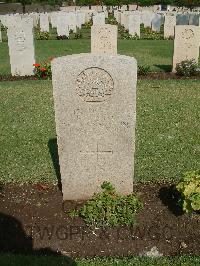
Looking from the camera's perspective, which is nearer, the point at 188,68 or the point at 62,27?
the point at 188,68

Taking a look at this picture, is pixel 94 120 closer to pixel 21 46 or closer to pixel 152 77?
pixel 152 77

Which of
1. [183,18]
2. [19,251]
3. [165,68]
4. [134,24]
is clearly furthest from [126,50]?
[19,251]

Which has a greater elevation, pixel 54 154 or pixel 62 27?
pixel 62 27

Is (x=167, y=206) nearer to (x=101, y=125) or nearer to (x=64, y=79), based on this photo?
(x=101, y=125)

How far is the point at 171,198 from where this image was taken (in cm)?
512

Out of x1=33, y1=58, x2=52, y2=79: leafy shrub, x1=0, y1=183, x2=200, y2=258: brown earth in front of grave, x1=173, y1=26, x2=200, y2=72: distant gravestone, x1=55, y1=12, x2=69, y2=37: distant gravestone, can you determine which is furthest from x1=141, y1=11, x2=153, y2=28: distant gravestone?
x1=0, y1=183, x2=200, y2=258: brown earth in front of grave

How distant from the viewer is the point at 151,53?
18.5m

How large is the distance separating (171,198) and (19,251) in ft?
6.86

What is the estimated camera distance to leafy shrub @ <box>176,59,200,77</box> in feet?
42.4

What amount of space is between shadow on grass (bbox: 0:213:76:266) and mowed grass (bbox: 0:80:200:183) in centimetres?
124

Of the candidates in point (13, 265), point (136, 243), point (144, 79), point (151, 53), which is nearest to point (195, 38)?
point (144, 79)

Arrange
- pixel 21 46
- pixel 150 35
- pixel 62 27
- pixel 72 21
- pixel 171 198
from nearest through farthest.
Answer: pixel 171 198, pixel 21 46, pixel 150 35, pixel 62 27, pixel 72 21

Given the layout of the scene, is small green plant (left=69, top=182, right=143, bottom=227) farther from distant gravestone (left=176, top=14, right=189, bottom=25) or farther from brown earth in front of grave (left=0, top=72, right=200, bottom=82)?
distant gravestone (left=176, top=14, right=189, bottom=25)

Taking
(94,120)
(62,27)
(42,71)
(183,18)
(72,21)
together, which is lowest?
(42,71)
